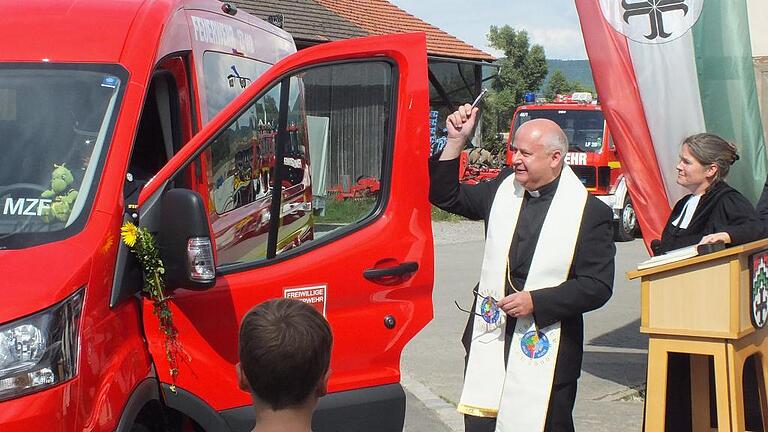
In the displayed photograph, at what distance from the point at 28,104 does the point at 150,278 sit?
0.91 metres

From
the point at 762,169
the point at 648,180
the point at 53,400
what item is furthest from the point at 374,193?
the point at 762,169

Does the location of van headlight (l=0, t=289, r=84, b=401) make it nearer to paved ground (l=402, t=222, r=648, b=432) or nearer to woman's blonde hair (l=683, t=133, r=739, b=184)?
woman's blonde hair (l=683, t=133, r=739, b=184)

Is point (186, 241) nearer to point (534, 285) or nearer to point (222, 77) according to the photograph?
point (534, 285)

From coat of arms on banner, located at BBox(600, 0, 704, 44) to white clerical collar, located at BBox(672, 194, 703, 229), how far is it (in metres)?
1.31

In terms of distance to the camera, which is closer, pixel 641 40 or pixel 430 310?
pixel 430 310

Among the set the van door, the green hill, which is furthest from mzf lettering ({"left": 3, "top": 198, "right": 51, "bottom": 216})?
the green hill

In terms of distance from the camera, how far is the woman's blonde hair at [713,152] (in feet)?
15.9

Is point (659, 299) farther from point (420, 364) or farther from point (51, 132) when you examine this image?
point (420, 364)

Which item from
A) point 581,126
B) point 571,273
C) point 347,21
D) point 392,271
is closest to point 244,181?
point 392,271

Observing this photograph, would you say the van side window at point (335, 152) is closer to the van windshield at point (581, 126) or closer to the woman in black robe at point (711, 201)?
the woman in black robe at point (711, 201)

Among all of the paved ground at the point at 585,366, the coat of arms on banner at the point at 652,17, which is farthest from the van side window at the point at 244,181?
the coat of arms on banner at the point at 652,17

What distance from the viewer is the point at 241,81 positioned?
5629 millimetres

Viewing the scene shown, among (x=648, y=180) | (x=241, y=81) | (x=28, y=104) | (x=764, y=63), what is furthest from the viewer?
(x=764, y=63)

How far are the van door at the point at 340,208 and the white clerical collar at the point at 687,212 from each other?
4.54ft
